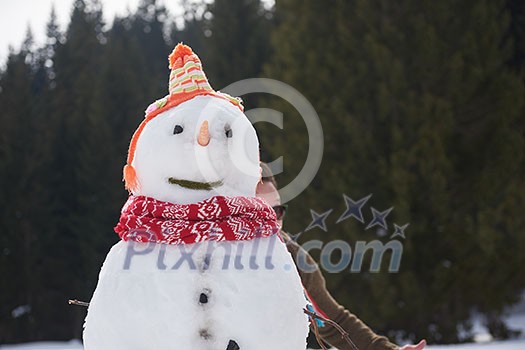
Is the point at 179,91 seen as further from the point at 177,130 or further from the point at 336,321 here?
the point at 336,321

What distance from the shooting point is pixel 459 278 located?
25.4ft

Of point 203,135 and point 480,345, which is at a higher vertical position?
point 203,135

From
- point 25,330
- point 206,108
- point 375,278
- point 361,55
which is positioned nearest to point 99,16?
point 25,330

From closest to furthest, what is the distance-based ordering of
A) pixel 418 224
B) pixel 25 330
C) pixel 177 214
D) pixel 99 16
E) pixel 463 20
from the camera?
pixel 177 214
pixel 418 224
pixel 463 20
pixel 25 330
pixel 99 16

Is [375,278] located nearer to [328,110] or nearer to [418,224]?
[418,224]

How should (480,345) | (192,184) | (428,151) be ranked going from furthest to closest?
(428,151), (480,345), (192,184)

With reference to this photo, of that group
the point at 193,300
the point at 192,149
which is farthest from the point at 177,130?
the point at 193,300

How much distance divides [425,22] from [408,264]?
9.67ft

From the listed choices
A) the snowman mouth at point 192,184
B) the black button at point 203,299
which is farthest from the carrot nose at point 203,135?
the black button at point 203,299

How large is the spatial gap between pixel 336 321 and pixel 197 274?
1.05 meters

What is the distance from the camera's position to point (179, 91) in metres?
2.21

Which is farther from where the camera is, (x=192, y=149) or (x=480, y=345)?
(x=480, y=345)

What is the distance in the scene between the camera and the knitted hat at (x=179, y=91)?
2152 millimetres

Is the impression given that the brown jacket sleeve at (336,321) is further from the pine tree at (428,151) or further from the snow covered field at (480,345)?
the pine tree at (428,151)
